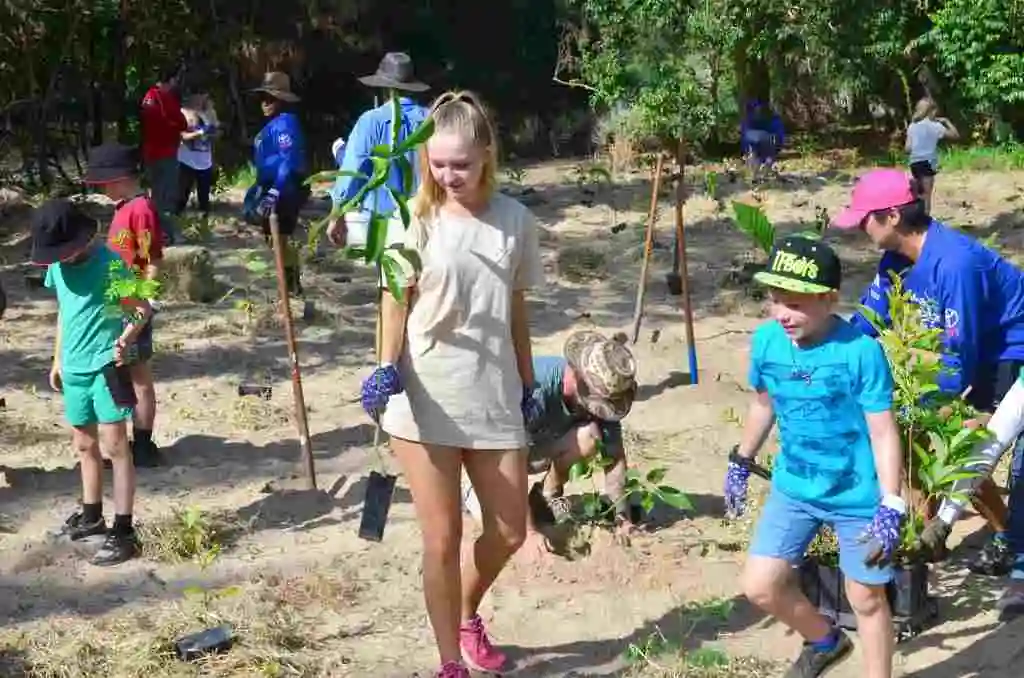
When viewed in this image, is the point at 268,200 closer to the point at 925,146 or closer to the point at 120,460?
the point at 120,460

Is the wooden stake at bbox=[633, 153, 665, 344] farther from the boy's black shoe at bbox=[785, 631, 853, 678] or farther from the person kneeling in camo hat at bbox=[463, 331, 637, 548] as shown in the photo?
the boy's black shoe at bbox=[785, 631, 853, 678]

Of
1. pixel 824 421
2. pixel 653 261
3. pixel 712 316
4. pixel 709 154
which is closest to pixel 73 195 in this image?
pixel 653 261

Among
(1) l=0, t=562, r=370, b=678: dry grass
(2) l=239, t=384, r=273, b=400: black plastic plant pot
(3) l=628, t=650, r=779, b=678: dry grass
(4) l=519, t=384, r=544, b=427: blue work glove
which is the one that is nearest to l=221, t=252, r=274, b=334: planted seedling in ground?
(2) l=239, t=384, r=273, b=400: black plastic plant pot

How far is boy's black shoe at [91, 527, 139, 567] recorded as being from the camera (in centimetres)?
532

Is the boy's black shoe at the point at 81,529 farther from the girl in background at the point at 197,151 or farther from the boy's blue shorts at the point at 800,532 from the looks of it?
the girl in background at the point at 197,151

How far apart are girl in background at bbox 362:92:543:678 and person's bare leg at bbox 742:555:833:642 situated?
27.1 inches

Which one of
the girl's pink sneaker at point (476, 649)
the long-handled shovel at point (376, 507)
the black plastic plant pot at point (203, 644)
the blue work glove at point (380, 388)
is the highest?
the blue work glove at point (380, 388)

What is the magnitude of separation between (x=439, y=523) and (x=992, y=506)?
90.6 inches

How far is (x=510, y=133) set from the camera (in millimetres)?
19641

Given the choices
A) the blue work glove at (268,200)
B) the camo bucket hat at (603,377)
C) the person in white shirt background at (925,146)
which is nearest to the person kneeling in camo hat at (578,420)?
the camo bucket hat at (603,377)

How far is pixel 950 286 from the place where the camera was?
174 inches

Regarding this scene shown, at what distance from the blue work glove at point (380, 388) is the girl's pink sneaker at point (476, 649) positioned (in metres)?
0.95

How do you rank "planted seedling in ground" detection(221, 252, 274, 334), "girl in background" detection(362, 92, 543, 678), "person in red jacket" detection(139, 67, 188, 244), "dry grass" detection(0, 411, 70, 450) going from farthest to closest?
"person in red jacket" detection(139, 67, 188, 244) < "planted seedling in ground" detection(221, 252, 274, 334) < "dry grass" detection(0, 411, 70, 450) < "girl in background" detection(362, 92, 543, 678)

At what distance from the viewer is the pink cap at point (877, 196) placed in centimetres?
442
